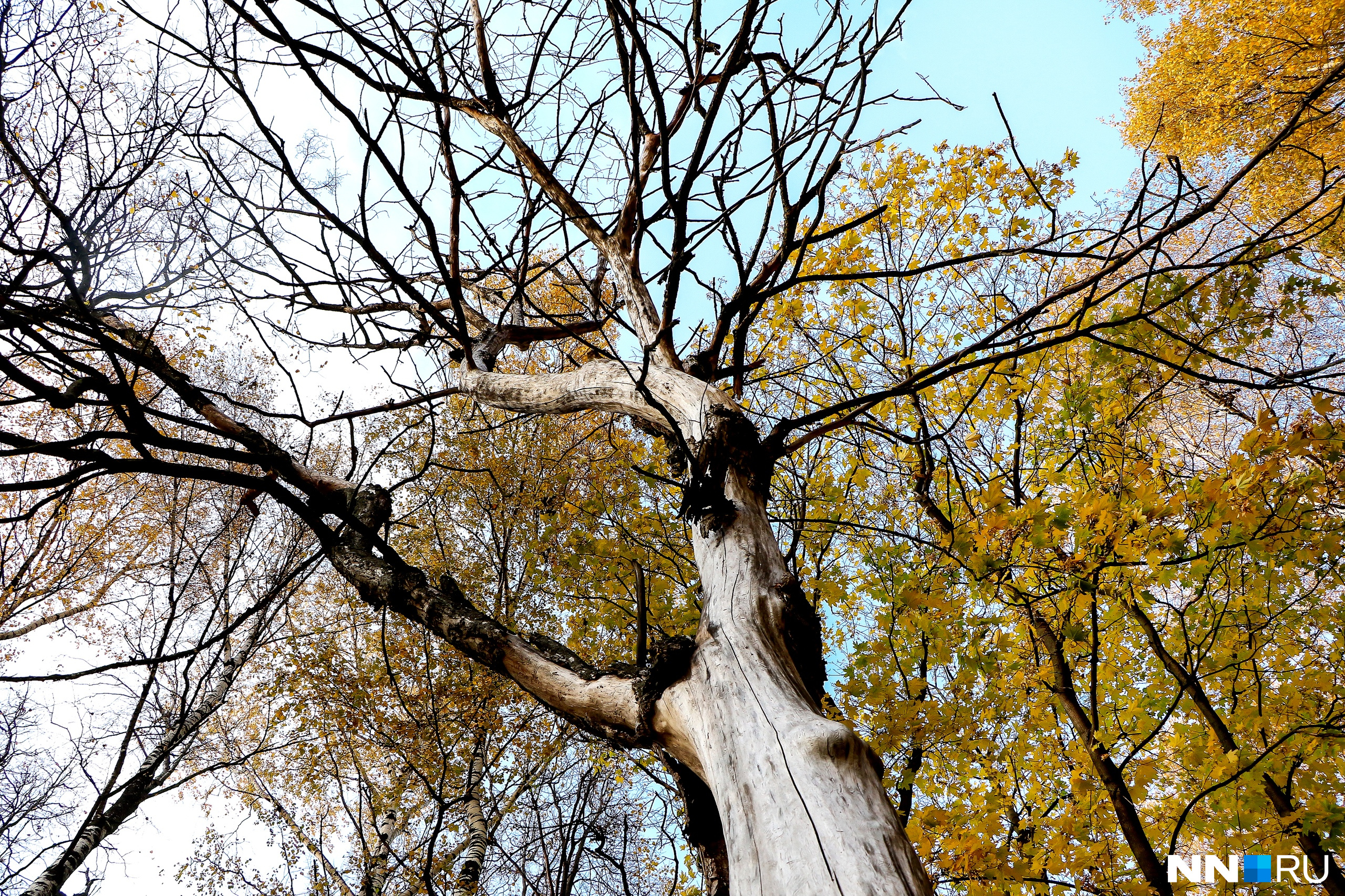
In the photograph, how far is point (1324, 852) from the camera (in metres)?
3.07

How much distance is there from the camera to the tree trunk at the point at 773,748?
114 cm

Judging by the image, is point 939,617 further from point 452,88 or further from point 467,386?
point 452,88

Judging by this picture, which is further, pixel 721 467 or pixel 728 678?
pixel 721 467

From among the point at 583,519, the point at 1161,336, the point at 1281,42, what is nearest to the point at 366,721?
the point at 583,519

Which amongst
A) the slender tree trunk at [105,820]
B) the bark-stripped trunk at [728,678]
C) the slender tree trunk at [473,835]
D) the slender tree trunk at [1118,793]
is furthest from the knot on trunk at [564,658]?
the slender tree trunk at [105,820]

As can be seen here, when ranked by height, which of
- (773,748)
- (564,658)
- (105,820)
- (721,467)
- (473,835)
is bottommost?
(773,748)

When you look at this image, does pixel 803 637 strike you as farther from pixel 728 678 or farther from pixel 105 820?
pixel 105 820

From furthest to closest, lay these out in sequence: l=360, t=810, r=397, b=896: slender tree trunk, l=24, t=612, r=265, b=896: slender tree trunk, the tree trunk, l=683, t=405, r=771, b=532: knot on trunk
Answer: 1. l=24, t=612, r=265, b=896: slender tree trunk
2. l=360, t=810, r=397, b=896: slender tree trunk
3. l=683, t=405, r=771, b=532: knot on trunk
4. the tree trunk

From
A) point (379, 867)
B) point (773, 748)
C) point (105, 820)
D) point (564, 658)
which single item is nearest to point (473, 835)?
point (379, 867)

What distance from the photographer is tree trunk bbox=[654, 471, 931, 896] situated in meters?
1.14

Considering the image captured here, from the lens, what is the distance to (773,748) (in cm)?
136

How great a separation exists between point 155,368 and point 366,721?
3.54 m

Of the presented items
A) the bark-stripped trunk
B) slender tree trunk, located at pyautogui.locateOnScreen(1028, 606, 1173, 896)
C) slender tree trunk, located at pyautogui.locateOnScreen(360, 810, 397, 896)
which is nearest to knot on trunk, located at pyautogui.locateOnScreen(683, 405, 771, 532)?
the bark-stripped trunk

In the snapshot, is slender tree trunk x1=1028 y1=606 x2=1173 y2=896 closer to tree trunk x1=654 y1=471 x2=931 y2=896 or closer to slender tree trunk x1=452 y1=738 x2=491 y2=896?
tree trunk x1=654 y1=471 x2=931 y2=896
